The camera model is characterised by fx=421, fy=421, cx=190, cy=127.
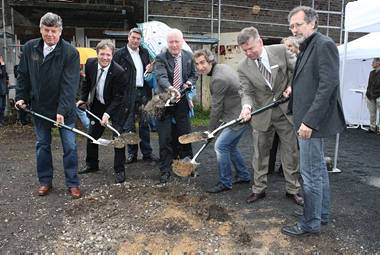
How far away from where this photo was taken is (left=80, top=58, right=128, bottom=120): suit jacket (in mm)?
5336

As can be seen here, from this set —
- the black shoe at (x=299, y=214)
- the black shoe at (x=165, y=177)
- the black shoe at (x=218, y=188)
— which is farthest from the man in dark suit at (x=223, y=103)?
the black shoe at (x=299, y=214)

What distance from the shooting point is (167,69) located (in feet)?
17.5

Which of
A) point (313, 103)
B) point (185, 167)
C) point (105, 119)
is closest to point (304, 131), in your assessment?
point (313, 103)

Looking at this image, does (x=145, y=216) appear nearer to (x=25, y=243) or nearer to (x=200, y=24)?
(x=25, y=243)

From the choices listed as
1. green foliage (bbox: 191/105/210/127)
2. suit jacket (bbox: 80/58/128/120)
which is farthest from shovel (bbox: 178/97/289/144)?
green foliage (bbox: 191/105/210/127)

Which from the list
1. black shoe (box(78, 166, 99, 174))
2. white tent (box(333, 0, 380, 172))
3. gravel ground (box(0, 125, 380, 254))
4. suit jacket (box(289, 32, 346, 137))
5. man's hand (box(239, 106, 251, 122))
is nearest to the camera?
suit jacket (box(289, 32, 346, 137))

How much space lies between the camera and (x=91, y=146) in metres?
5.88

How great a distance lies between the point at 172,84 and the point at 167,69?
0.20 metres

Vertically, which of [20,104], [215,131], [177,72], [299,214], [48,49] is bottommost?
[299,214]

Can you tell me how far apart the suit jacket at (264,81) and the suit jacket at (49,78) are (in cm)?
191

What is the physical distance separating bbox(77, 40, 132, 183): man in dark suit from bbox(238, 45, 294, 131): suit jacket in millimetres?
1622

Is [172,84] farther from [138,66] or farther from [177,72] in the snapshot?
[138,66]

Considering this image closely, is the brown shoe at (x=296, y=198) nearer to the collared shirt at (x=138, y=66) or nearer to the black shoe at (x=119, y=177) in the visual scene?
the black shoe at (x=119, y=177)

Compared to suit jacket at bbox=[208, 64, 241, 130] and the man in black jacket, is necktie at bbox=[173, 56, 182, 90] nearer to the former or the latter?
suit jacket at bbox=[208, 64, 241, 130]
